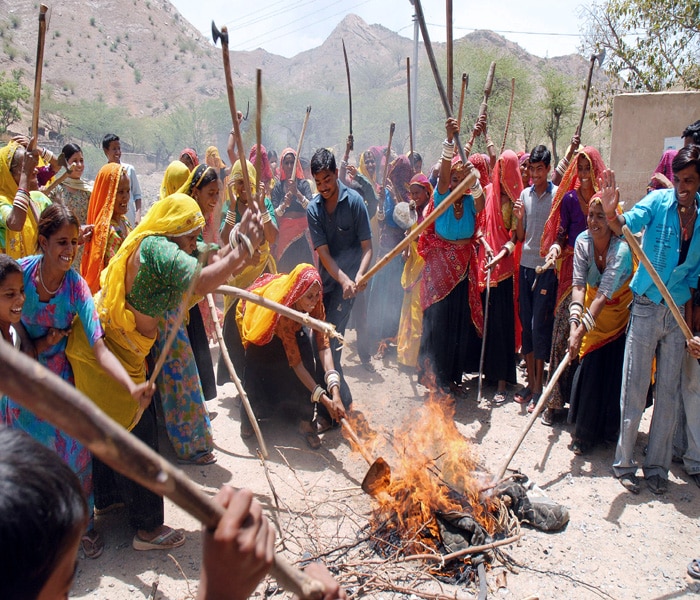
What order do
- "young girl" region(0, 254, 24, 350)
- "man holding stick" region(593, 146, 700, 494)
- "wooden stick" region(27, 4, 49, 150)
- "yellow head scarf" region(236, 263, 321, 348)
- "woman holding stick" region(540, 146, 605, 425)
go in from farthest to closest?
"woman holding stick" region(540, 146, 605, 425)
"yellow head scarf" region(236, 263, 321, 348)
"wooden stick" region(27, 4, 49, 150)
"man holding stick" region(593, 146, 700, 494)
"young girl" region(0, 254, 24, 350)

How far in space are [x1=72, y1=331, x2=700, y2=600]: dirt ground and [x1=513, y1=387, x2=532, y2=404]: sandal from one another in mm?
325

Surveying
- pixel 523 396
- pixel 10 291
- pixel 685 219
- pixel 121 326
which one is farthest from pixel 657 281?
pixel 10 291

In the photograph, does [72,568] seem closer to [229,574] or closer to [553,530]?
[229,574]

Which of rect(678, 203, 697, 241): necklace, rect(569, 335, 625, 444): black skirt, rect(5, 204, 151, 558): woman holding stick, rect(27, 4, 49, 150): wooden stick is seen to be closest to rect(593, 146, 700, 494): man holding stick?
rect(678, 203, 697, 241): necklace

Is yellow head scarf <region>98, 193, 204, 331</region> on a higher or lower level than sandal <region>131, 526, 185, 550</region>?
higher

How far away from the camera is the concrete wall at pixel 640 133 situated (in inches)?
332

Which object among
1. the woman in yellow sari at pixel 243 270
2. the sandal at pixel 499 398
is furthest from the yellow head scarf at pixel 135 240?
the sandal at pixel 499 398

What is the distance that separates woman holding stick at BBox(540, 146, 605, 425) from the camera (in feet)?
16.2

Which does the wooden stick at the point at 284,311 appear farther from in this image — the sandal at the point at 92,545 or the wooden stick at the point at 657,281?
the wooden stick at the point at 657,281

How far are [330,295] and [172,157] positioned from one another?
138ft

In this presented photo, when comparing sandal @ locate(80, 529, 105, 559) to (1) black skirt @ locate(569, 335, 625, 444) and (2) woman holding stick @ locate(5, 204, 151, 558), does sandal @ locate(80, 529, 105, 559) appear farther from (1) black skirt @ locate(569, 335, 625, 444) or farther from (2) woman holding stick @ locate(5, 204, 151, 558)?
(1) black skirt @ locate(569, 335, 625, 444)

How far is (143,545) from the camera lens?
337 cm

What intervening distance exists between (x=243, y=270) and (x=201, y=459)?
1.78 m

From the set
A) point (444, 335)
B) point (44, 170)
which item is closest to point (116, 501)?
point (444, 335)
